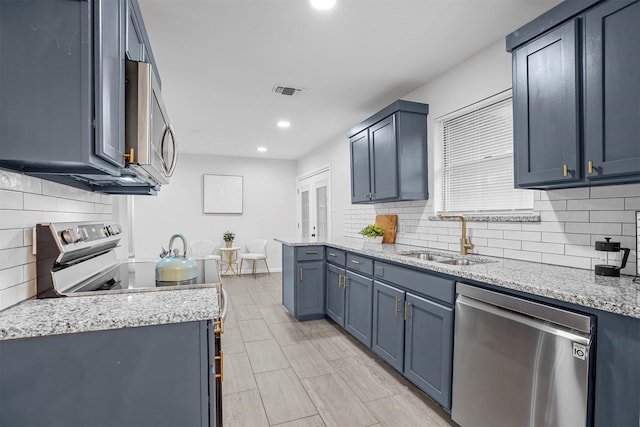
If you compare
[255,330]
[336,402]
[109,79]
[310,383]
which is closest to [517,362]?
[336,402]

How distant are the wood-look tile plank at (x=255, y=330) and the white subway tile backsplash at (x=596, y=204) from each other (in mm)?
2686

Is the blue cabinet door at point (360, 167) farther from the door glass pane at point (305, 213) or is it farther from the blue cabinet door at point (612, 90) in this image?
the door glass pane at point (305, 213)

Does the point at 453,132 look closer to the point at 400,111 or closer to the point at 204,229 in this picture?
the point at 400,111

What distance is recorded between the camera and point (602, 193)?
1804mm

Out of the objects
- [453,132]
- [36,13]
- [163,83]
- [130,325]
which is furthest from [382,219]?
[36,13]

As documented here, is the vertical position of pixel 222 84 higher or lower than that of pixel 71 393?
higher

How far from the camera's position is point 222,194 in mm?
6688

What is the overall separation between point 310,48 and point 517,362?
7.77 ft

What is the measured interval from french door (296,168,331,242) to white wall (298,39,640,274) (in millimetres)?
1860

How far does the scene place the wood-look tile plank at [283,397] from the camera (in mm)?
2055

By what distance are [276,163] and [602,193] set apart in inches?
235

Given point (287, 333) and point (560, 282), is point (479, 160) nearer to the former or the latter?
point (560, 282)

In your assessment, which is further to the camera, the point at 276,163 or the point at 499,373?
the point at 276,163

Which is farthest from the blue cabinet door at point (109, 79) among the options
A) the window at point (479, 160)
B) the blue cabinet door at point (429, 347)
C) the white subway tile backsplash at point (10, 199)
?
the window at point (479, 160)
